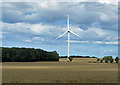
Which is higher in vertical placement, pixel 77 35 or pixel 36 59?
pixel 77 35

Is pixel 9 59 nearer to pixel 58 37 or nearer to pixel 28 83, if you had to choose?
pixel 58 37

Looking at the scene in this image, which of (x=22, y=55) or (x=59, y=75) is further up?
(x=22, y=55)

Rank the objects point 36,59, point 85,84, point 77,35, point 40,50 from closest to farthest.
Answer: point 85,84 → point 77,35 → point 36,59 → point 40,50

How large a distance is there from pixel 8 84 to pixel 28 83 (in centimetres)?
323

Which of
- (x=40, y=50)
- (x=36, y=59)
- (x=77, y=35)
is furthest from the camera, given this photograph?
(x=40, y=50)

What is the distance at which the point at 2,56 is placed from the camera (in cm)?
14038

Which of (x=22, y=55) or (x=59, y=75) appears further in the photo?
(x=22, y=55)

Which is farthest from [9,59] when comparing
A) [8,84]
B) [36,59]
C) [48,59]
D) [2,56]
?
[8,84]

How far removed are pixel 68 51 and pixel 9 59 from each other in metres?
42.5

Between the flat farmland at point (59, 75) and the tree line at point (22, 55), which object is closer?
the flat farmland at point (59, 75)

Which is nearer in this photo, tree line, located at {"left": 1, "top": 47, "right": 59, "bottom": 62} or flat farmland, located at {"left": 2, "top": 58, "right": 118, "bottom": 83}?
flat farmland, located at {"left": 2, "top": 58, "right": 118, "bottom": 83}

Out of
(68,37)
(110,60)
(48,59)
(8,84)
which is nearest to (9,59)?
(48,59)

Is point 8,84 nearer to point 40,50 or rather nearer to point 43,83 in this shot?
point 43,83

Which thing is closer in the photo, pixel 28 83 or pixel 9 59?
pixel 28 83
